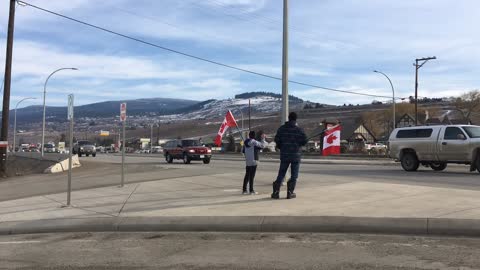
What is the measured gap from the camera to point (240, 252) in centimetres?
810

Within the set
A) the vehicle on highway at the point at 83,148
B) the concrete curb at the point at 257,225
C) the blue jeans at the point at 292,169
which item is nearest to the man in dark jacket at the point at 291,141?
the blue jeans at the point at 292,169

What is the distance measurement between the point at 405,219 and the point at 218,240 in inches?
134

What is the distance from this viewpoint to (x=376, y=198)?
1271 cm

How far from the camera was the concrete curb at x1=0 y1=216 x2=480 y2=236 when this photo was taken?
9.24 m

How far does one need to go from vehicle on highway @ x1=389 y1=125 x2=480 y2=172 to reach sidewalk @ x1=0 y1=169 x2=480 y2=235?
742cm

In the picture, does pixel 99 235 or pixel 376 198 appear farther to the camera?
pixel 376 198

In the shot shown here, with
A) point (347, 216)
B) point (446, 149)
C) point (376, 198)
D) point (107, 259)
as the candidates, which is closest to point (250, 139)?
point (376, 198)

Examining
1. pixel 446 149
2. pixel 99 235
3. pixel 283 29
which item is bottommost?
pixel 99 235

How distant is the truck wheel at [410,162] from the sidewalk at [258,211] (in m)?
8.36

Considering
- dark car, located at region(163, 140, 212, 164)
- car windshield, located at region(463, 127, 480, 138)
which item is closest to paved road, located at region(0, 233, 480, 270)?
car windshield, located at region(463, 127, 480, 138)

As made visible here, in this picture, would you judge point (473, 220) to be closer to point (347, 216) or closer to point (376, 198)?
point (347, 216)

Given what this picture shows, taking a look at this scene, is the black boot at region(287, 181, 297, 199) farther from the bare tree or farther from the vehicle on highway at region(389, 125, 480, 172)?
the bare tree

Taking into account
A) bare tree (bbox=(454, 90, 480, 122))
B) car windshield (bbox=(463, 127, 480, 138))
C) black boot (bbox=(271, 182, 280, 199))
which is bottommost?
black boot (bbox=(271, 182, 280, 199))

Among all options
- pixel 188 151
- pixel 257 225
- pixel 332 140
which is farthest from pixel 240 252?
pixel 188 151
